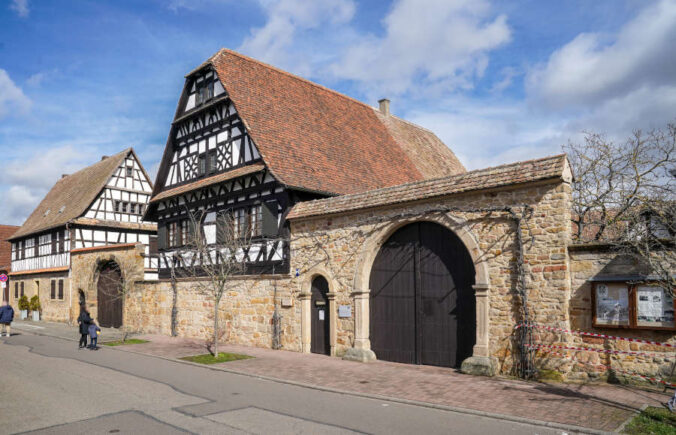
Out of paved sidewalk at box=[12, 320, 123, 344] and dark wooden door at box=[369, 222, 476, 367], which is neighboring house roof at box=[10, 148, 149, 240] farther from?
dark wooden door at box=[369, 222, 476, 367]

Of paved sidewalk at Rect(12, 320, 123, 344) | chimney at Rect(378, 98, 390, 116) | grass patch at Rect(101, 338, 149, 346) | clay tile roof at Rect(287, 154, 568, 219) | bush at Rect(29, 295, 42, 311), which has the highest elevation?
chimney at Rect(378, 98, 390, 116)

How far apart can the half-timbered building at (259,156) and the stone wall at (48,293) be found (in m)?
9.72

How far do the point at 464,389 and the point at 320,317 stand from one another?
677 cm

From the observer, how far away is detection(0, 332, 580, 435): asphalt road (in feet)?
26.2

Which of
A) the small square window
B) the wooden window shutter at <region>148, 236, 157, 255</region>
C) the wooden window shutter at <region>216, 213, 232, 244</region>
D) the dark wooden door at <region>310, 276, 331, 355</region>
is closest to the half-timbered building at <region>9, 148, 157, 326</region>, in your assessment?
the wooden window shutter at <region>148, 236, 157, 255</region>

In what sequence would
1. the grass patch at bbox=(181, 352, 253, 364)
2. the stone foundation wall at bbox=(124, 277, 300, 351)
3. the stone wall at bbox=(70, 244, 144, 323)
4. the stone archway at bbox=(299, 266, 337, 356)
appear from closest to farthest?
the grass patch at bbox=(181, 352, 253, 364) → the stone archway at bbox=(299, 266, 337, 356) → the stone foundation wall at bbox=(124, 277, 300, 351) → the stone wall at bbox=(70, 244, 144, 323)

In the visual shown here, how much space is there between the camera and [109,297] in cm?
2766

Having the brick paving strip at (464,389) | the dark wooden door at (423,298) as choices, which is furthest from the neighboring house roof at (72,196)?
the dark wooden door at (423,298)

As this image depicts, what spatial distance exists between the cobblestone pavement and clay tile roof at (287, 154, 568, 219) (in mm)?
4142

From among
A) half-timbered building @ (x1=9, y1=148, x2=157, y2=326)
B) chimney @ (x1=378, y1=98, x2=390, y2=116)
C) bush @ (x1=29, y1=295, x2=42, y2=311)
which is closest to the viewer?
chimney @ (x1=378, y1=98, x2=390, y2=116)

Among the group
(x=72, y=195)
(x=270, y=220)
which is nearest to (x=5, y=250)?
(x=72, y=195)

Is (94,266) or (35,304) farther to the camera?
(35,304)

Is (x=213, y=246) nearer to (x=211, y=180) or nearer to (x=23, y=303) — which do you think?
(x=211, y=180)

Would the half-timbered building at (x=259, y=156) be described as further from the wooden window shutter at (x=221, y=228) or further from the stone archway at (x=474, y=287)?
the stone archway at (x=474, y=287)
